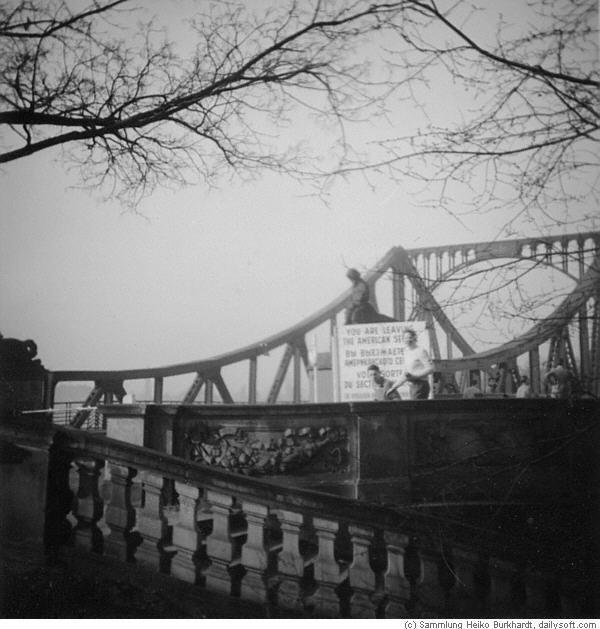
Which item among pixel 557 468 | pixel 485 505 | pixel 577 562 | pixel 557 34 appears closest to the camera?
pixel 557 34

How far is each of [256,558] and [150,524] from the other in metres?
0.57

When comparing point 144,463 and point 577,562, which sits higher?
point 144,463

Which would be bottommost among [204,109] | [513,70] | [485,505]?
[485,505]

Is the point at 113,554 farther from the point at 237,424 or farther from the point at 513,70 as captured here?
the point at 513,70

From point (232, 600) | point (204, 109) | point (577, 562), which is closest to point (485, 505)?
point (577, 562)

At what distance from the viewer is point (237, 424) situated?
182 inches

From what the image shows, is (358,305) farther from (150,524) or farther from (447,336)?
(150,524)

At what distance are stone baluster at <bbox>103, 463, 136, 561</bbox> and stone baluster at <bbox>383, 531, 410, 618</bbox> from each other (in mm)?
1339

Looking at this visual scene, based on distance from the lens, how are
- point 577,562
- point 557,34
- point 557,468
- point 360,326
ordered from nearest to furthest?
point 557,34 → point 577,562 → point 557,468 → point 360,326

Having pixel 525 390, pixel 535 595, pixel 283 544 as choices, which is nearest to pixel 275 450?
pixel 283 544

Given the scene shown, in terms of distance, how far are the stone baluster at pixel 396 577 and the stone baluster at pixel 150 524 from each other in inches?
46.6

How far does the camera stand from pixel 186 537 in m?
2.70

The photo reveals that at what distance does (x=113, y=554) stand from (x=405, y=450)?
9.00 feet

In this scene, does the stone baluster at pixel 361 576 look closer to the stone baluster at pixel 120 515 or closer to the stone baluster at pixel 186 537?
the stone baluster at pixel 186 537
